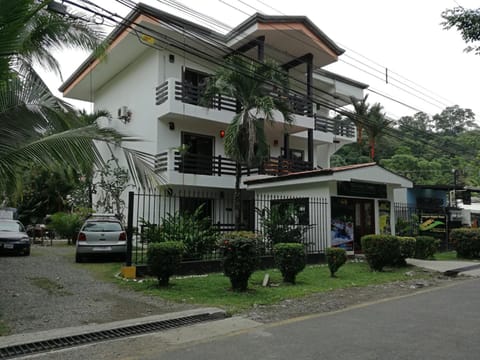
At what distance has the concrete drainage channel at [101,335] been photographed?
529cm

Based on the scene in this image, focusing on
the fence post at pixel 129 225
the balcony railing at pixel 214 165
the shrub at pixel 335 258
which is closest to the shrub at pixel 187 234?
the fence post at pixel 129 225

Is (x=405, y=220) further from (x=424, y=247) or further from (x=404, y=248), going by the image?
(x=404, y=248)

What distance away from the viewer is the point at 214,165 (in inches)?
781

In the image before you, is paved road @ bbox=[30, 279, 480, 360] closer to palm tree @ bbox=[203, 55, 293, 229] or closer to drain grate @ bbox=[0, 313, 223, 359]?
drain grate @ bbox=[0, 313, 223, 359]

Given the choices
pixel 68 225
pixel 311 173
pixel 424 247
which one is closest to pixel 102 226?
pixel 311 173

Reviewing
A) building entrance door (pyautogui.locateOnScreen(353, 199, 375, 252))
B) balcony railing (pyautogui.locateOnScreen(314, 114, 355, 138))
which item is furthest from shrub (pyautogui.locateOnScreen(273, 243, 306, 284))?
balcony railing (pyautogui.locateOnScreen(314, 114, 355, 138))

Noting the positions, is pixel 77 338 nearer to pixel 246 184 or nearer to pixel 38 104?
pixel 38 104

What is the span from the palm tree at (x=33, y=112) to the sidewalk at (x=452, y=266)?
9.86 metres

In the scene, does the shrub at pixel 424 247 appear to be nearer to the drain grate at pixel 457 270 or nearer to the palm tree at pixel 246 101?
the drain grate at pixel 457 270

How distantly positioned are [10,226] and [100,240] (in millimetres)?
4711

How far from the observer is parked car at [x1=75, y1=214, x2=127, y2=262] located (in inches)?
524

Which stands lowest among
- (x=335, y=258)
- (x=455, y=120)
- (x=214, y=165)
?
(x=335, y=258)

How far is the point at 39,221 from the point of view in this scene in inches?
1121

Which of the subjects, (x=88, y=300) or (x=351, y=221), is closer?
(x=88, y=300)
